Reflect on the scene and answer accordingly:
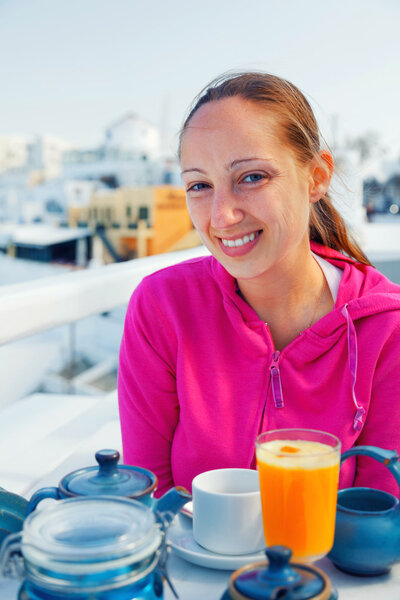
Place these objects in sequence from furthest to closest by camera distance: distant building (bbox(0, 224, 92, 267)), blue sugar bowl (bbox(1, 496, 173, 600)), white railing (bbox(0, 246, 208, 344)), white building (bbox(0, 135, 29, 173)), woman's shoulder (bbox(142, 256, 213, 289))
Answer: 1. white building (bbox(0, 135, 29, 173))
2. distant building (bbox(0, 224, 92, 267))
3. white railing (bbox(0, 246, 208, 344))
4. woman's shoulder (bbox(142, 256, 213, 289))
5. blue sugar bowl (bbox(1, 496, 173, 600))

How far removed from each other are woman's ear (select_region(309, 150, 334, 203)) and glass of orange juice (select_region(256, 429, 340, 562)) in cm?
71

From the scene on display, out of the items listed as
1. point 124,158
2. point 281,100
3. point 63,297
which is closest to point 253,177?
point 281,100

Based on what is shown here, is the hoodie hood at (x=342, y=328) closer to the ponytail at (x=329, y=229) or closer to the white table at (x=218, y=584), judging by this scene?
the ponytail at (x=329, y=229)

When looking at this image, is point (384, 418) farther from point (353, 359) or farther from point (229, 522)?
point (229, 522)

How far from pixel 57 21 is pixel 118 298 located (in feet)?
249

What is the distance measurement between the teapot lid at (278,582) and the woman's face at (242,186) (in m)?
0.67

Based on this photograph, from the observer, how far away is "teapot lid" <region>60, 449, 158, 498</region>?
0.69 meters

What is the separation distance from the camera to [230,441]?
3.89ft

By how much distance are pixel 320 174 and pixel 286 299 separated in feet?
0.89

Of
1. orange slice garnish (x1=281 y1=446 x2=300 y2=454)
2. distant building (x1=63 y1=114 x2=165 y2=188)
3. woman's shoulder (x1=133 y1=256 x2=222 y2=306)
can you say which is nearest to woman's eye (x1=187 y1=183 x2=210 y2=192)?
woman's shoulder (x1=133 y1=256 x2=222 y2=306)

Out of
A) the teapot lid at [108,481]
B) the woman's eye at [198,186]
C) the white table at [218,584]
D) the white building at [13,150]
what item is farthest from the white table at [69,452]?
the white building at [13,150]

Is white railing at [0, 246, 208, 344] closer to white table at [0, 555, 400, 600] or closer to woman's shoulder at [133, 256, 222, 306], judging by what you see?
woman's shoulder at [133, 256, 222, 306]

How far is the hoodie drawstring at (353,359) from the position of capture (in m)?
1.11

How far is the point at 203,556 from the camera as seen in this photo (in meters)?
0.73
